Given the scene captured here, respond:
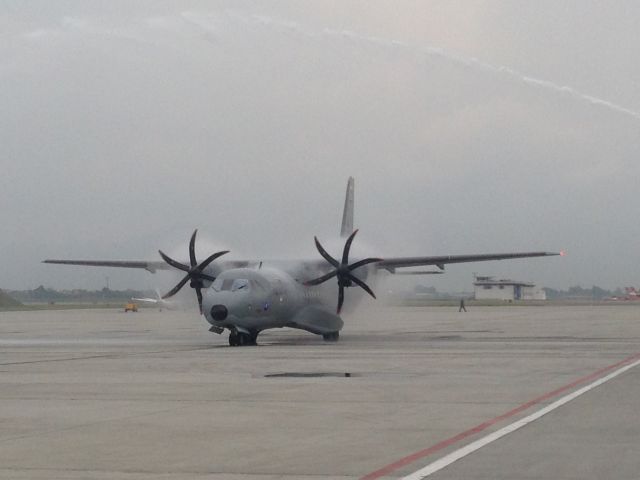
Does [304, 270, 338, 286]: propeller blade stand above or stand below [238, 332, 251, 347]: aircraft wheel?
above

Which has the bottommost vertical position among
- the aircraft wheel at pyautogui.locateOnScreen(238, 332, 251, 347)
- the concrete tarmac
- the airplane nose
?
the concrete tarmac

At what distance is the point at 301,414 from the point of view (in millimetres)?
16906

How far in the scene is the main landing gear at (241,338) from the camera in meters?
39.5

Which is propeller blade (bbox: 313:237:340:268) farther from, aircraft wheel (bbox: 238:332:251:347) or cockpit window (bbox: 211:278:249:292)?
aircraft wheel (bbox: 238:332:251:347)

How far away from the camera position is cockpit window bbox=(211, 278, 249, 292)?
128ft

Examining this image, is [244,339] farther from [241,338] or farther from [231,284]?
[231,284]

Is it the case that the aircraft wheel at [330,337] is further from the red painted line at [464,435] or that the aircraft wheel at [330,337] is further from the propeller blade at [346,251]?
the red painted line at [464,435]

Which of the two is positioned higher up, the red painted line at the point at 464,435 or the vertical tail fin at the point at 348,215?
the vertical tail fin at the point at 348,215

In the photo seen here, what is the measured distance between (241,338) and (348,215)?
14.6 meters

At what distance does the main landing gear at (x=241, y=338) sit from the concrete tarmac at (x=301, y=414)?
6072mm

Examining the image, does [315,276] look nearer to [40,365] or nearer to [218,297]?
[218,297]

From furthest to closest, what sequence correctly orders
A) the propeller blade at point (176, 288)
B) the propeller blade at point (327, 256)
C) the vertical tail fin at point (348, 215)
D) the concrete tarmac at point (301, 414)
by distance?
the vertical tail fin at point (348, 215)
the propeller blade at point (176, 288)
the propeller blade at point (327, 256)
the concrete tarmac at point (301, 414)

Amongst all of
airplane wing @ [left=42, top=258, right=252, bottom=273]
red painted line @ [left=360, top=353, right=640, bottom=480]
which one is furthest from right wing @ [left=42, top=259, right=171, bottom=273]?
red painted line @ [left=360, top=353, right=640, bottom=480]

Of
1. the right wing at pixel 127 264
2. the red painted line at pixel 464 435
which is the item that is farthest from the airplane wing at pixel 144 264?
the red painted line at pixel 464 435
